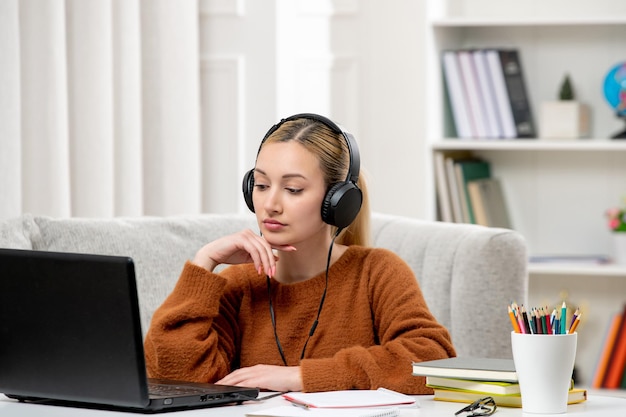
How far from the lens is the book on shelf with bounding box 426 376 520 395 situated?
123cm

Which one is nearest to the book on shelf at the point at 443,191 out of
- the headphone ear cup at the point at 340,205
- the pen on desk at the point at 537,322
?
the headphone ear cup at the point at 340,205

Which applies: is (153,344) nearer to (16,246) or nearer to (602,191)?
(16,246)

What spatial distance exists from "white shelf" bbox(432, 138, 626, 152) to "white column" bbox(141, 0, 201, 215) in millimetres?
817

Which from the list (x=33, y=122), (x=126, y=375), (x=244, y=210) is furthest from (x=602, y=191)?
(x=126, y=375)

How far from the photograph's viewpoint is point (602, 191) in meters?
3.42

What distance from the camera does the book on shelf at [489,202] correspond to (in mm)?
3297

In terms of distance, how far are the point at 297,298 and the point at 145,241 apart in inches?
21.8

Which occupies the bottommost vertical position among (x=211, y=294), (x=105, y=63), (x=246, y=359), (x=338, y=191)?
(x=246, y=359)

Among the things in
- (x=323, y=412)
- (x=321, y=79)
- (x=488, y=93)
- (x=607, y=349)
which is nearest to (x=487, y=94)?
(x=488, y=93)

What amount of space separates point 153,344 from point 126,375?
14.0 inches

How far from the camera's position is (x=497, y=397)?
1.24 metres

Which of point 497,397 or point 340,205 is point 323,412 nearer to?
point 497,397

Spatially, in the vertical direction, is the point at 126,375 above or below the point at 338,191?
below

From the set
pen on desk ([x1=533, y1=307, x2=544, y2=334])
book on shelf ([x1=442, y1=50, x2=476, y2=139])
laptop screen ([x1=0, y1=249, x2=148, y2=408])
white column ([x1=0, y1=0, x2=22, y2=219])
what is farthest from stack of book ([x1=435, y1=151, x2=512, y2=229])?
laptop screen ([x1=0, y1=249, x2=148, y2=408])
